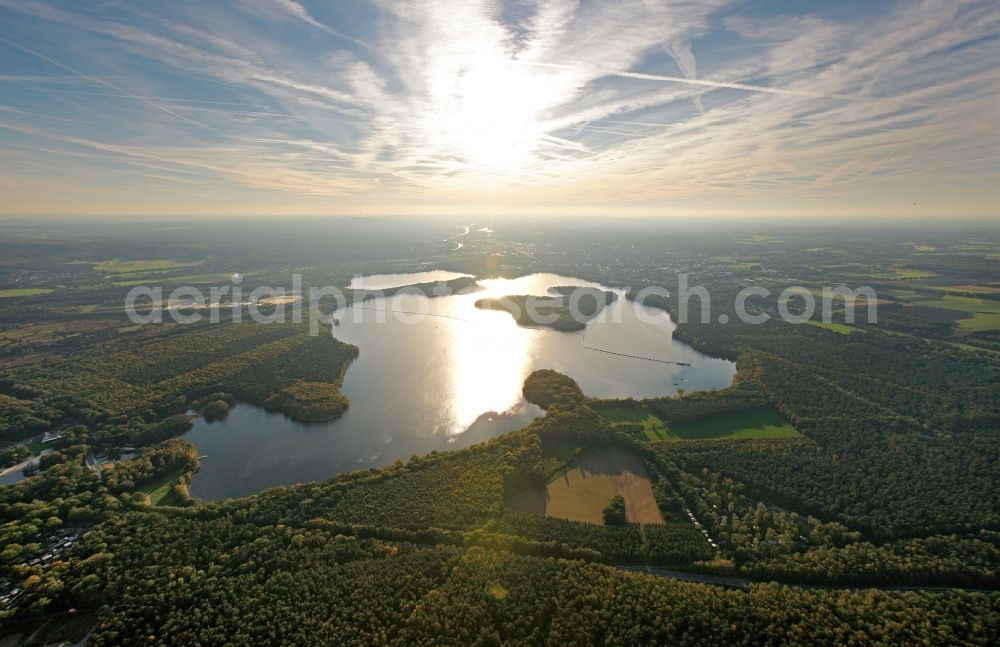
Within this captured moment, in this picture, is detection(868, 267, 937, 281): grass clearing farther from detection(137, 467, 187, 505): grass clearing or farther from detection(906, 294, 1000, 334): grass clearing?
detection(137, 467, 187, 505): grass clearing

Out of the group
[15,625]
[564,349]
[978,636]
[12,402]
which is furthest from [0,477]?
[978,636]

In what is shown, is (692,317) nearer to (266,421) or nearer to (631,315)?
(631,315)

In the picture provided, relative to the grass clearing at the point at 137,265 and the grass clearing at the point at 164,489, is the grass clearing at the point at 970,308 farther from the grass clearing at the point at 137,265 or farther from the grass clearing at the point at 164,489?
the grass clearing at the point at 137,265

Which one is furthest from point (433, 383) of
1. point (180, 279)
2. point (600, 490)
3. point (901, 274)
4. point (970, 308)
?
point (901, 274)

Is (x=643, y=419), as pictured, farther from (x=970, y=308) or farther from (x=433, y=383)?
(x=970, y=308)

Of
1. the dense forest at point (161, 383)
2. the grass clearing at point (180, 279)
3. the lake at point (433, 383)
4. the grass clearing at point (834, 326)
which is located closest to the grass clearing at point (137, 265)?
the grass clearing at point (180, 279)

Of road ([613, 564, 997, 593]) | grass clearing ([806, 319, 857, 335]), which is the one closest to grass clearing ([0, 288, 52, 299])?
road ([613, 564, 997, 593])
